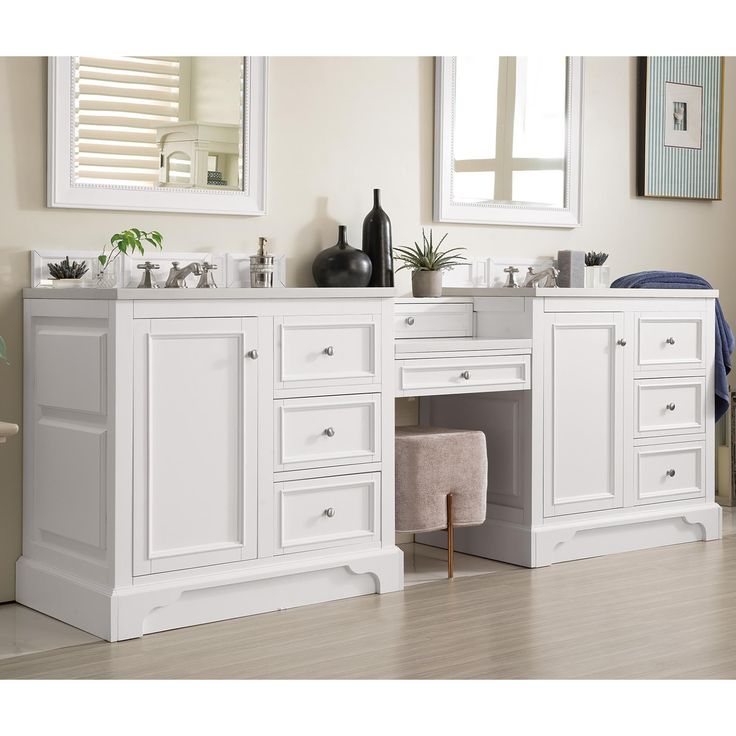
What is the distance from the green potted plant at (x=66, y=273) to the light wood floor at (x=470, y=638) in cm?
104

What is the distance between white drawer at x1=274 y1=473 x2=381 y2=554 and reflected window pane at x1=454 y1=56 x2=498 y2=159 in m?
1.45

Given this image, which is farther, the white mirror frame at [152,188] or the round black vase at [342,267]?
the round black vase at [342,267]

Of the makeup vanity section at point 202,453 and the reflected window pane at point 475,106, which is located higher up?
the reflected window pane at point 475,106

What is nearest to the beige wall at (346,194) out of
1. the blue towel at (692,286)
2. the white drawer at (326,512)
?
the blue towel at (692,286)

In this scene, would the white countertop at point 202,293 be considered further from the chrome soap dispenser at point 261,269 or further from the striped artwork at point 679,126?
the striped artwork at point 679,126

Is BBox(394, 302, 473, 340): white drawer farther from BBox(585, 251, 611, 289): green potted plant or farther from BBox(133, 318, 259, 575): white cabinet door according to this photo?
BBox(133, 318, 259, 575): white cabinet door

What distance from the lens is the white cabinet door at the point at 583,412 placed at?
3.75m

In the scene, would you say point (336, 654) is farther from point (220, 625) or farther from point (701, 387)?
point (701, 387)

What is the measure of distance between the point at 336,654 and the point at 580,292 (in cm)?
164

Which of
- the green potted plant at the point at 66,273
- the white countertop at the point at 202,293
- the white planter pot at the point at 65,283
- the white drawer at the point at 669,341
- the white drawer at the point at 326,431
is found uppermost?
the green potted plant at the point at 66,273

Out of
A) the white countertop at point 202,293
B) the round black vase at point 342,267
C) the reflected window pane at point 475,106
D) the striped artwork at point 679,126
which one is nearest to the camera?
the white countertop at point 202,293

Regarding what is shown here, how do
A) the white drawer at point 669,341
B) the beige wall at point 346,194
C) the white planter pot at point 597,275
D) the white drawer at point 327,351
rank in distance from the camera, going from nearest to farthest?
the white drawer at point 327,351 < the beige wall at point 346,194 < the white drawer at point 669,341 < the white planter pot at point 597,275

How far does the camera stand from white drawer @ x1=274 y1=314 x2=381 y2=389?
123 inches
